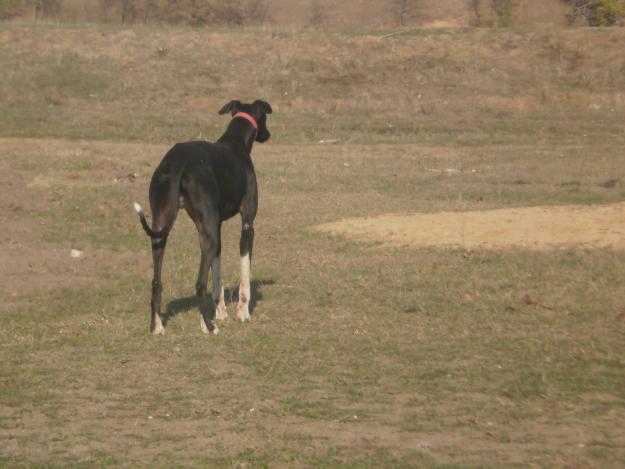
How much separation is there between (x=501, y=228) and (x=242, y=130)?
15.6ft

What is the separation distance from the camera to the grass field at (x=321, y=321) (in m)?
7.22

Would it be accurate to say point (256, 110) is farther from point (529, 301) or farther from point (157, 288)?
point (529, 301)

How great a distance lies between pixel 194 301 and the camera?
12.0m

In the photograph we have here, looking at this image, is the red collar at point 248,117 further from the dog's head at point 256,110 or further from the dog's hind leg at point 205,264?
the dog's hind leg at point 205,264

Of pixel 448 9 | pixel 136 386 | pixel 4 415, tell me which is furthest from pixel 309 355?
pixel 448 9

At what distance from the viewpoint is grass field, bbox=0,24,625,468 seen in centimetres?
722

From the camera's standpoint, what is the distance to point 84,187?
786 inches

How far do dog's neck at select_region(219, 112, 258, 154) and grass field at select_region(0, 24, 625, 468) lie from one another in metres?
1.61

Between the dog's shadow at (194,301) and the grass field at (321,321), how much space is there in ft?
0.18

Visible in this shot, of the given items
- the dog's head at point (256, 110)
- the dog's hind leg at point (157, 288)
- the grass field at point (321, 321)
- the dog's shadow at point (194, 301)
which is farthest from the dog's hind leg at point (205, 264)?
the dog's head at point (256, 110)

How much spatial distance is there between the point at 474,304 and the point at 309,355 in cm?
255

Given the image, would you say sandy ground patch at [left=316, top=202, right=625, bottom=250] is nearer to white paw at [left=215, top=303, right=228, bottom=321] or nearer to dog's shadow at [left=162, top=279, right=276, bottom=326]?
dog's shadow at [left=162, top=279, right=276, bottom=326]

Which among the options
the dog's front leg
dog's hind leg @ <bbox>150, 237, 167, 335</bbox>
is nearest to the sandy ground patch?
the dog's front leg

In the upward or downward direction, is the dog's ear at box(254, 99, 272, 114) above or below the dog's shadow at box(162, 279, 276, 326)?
above
